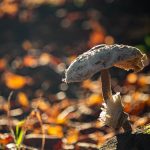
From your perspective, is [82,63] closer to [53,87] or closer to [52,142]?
[52,142]

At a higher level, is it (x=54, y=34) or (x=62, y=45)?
(x=54, y=34)

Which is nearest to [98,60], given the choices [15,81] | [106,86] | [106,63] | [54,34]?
[106,63]

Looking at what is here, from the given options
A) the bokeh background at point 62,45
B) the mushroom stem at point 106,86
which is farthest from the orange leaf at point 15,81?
the mushroom stem at point 106,86

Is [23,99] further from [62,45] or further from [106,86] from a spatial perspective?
[106,86]

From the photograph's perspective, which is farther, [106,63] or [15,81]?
[15,81]

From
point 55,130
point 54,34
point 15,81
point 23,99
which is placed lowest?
point 55,130

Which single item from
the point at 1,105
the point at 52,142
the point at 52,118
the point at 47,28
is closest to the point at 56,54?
the point at 47,28

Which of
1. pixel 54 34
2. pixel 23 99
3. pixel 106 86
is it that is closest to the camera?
pixel 106 86

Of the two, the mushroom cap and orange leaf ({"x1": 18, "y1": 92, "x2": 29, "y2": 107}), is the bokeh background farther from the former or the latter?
the mushroom cap
